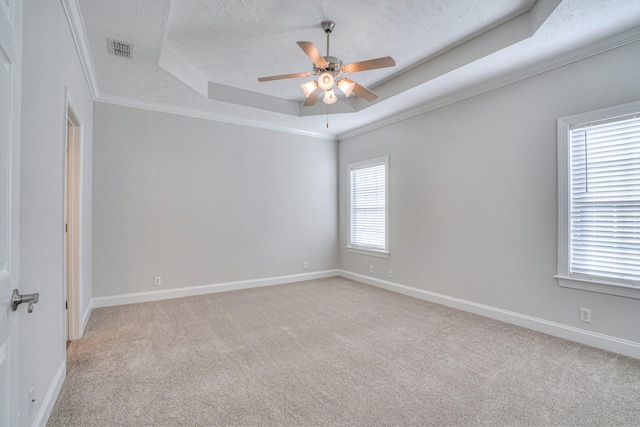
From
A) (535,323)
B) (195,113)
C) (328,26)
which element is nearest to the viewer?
(328,26)

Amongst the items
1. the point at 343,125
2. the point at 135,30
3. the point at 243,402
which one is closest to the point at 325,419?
the point at 243,402

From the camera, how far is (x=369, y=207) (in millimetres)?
5602

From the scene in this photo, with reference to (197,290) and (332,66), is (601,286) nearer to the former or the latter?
(332,66)

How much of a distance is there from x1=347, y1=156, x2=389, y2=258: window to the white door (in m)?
4.60

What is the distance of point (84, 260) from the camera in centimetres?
352

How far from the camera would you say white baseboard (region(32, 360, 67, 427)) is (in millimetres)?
1771

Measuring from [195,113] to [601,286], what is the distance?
5377mm

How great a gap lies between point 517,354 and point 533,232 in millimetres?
1320

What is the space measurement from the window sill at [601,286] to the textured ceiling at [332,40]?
222 centimetres

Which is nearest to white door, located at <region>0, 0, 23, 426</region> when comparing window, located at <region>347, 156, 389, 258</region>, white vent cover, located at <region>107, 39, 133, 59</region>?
white vent cover, located at <region>107, 39, 133, 59</region>

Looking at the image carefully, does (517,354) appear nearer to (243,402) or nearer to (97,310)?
(243,402)

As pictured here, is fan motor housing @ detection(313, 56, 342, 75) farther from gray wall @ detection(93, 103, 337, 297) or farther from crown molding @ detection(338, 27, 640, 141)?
gray wall @ detection(93, 103, 337, 297)

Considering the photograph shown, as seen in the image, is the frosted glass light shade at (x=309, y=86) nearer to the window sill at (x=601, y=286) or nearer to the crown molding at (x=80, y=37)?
the crown molding at (x=80, y=37)

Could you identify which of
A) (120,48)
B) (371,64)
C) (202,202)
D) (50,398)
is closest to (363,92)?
(371,64)
